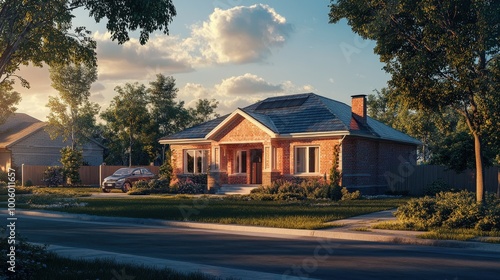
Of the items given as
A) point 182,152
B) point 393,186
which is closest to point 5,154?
point 182,152

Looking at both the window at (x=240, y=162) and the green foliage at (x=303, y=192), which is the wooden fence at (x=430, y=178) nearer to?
the green foliage at (x=303, y=192)

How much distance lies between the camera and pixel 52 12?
13.1 meters

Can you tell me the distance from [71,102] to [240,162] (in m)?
24.2

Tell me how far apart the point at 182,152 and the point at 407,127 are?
28116 millimetres

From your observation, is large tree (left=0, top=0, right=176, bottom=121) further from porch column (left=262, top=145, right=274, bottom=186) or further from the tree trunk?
porch column (left=262, top=145, right=274, bottom=186)

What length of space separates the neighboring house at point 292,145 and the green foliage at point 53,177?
13.7m

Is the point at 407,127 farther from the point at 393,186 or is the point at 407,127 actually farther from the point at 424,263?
the point at 424,263

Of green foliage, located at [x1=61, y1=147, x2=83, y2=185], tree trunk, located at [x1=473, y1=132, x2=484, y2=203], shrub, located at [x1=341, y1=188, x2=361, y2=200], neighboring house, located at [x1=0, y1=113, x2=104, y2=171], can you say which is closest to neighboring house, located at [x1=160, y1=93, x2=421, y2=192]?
shrub, located at [x1=341, y1=188, x2=361, y2=200]

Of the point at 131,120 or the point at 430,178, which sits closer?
the point at 430,178

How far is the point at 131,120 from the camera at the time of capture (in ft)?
176

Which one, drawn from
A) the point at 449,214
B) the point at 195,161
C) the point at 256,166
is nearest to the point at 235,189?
the point at 256,166

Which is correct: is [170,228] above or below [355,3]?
below

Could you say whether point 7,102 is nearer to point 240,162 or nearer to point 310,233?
point 240,162

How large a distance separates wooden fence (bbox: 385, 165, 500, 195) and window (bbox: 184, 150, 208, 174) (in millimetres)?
12018
